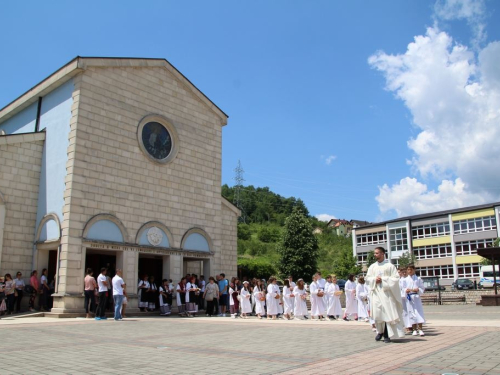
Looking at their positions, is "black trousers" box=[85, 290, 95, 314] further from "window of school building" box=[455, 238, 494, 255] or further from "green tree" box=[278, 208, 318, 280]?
"window of school building" box=[455, 238, 494, 255]

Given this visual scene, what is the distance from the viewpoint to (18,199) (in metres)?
19.3

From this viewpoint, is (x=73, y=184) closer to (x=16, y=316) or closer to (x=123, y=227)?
(x=123, y=227)

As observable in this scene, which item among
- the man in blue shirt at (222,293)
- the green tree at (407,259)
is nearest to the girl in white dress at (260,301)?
the man in blue shirt at (222,293)

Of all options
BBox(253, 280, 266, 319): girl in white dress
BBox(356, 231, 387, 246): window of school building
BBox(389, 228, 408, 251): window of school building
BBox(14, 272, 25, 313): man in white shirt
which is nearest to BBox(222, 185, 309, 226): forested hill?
BBox(356, 231, 387, 246): window of school building

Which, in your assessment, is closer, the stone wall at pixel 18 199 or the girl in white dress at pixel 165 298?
the stone wall at pixel 18 199

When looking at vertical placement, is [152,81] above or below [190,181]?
above

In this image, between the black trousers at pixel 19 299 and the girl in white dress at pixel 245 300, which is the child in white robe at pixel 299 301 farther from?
the black trousers at pixel 19 299

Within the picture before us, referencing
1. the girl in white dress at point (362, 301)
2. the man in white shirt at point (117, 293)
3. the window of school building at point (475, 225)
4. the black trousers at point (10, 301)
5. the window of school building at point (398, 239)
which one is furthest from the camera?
the window of school building at point (398, 239)

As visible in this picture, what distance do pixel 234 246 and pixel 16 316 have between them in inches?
466

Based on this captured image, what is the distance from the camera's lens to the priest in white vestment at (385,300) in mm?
9383

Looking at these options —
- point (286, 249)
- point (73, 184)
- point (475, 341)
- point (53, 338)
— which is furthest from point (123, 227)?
point (286, 249)

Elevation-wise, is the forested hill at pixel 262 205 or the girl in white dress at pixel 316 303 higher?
the forested hill at pixel 262 205

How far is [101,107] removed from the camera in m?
20.2

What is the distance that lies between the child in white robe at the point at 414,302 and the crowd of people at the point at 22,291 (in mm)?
13686
